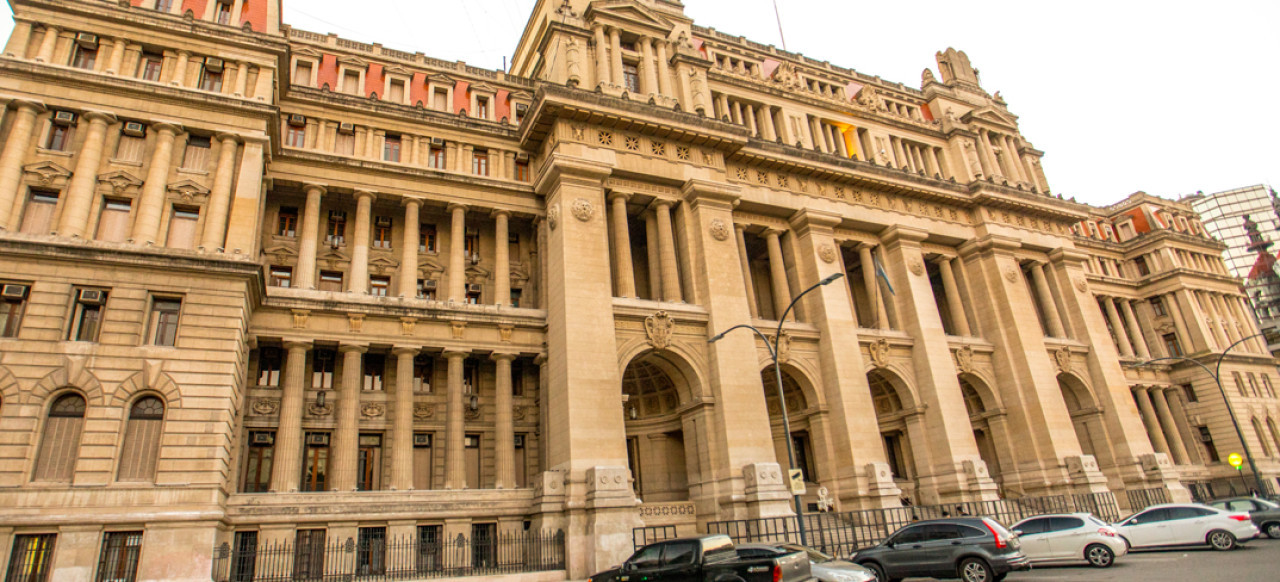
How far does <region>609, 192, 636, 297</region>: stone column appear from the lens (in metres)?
33.0

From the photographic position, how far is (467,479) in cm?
3108

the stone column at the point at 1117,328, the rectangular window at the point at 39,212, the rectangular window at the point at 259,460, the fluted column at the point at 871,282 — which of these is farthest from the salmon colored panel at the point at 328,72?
the stone column at the point at 1117,328

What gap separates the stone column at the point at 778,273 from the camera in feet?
126

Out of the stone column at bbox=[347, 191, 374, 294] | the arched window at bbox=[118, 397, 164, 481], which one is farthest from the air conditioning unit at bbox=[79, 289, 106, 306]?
the stone column at bbox=[347, 191, 374, 294]

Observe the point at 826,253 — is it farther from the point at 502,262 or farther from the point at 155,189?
the point at 155,189

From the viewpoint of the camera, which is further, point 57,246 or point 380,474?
point 380,474

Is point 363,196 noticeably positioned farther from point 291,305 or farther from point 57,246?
point 57,246

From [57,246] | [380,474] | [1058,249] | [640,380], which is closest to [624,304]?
[640,380]

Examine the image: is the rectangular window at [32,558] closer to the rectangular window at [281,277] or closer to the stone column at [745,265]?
the rectangular window at [281,277]

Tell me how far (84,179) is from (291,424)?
11.5 m

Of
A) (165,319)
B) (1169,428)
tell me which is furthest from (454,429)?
(1169,428)

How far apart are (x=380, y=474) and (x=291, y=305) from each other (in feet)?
25.8

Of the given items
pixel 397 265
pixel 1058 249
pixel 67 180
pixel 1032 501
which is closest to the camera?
pixel 67 180

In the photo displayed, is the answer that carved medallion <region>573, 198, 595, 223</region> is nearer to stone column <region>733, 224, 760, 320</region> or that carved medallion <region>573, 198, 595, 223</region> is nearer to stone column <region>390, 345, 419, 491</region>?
stone column <region>733, 224, 760, 320</region>
